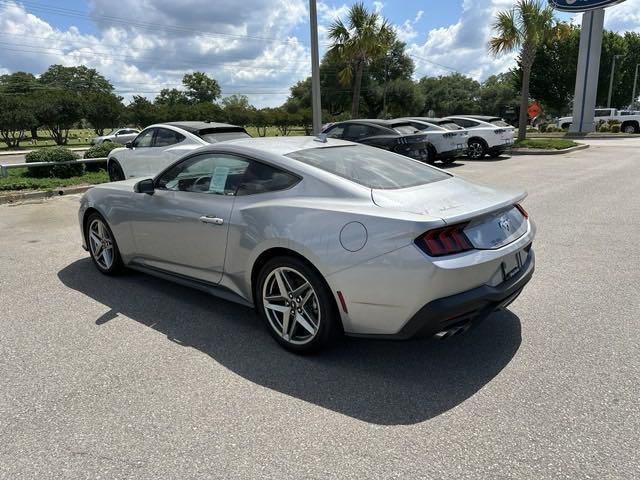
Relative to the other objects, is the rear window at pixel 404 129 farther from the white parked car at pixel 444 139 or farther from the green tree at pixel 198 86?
the green tree at pixel 198 86

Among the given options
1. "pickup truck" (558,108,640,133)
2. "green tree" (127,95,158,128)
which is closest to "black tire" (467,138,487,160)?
"pickup truck" (558,108,640,133)

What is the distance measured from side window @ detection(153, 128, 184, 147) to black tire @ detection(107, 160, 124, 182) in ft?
4.27

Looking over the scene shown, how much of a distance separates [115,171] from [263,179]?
8447 millimetres

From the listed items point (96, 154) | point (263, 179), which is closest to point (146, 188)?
point (263, 179)

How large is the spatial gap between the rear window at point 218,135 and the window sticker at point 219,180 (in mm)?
5573

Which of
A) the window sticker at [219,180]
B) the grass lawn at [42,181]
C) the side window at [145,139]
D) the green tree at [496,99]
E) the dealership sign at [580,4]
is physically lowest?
the grass lawn at [42,181]

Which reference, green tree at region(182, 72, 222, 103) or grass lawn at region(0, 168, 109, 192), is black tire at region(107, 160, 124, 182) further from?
green tree at region(182, 72, 222, 103)

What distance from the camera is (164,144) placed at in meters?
9.91

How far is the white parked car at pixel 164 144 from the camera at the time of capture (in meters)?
9.50

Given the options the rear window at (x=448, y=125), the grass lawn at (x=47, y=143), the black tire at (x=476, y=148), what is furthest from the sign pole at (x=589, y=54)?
the grass lawn at (x=47, y=143)

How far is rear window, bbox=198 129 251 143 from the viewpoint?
9.51 metres

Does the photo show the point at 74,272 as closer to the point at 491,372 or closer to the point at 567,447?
the point at 491,372

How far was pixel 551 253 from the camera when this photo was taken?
5.86m

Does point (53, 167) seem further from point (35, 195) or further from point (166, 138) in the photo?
point (166, 138)
